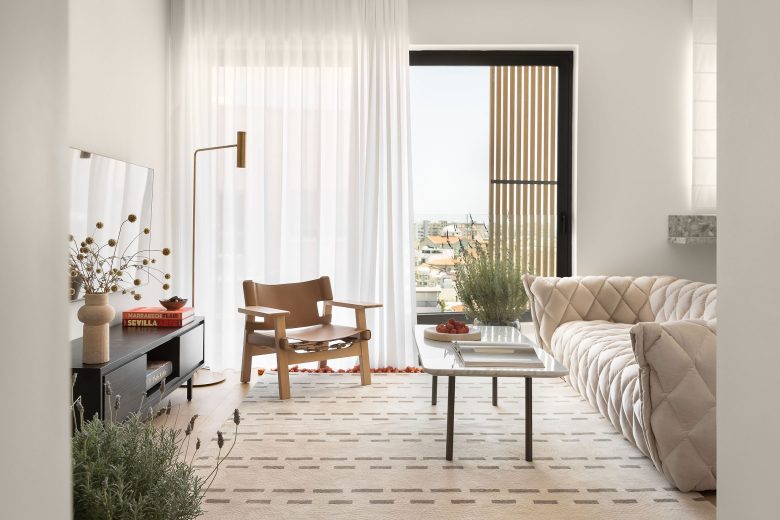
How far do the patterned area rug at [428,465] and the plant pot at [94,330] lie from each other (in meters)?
0.64

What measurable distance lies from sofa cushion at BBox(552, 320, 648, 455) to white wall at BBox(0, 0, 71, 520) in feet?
7.70

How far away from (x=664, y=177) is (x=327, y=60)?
2.72 meters

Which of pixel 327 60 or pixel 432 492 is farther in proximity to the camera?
pixel 327 60

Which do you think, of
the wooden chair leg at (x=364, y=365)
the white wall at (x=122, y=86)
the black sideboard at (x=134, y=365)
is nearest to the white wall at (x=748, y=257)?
the black sideboard at (x=134, y=365)

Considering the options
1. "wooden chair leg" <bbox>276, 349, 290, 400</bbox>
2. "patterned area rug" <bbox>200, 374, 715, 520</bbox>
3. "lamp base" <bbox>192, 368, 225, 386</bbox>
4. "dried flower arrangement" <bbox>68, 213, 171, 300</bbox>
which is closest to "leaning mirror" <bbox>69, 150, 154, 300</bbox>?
"dried flower arrangement" <bbox>68, 213, 171, 300</bbox>

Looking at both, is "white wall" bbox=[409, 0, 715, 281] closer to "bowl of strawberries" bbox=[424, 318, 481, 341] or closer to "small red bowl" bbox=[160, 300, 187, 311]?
"bowl of strawberries" bbox=[424, 318, 481, 341]

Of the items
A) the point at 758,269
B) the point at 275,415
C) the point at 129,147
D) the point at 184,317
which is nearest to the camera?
the point at 758,269

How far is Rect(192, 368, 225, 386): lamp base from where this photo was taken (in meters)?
4.19

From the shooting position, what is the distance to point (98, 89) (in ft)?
11.5

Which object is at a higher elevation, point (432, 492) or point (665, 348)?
point (665, 348)

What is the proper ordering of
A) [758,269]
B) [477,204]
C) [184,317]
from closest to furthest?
[758,269] < [184,317] < [477,204]

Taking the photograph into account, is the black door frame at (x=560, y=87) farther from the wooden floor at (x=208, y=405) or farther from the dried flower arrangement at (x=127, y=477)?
the dried flower arrangement at (x=127, y=477)

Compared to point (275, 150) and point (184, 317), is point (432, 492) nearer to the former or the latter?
point (184, 317)

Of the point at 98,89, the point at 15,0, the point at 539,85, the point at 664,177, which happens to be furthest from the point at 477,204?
the point at 15,0
